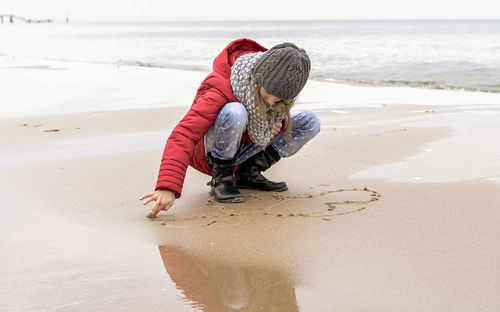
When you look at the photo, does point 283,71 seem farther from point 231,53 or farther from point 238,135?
point 231,53

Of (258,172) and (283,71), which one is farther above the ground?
(283,71)

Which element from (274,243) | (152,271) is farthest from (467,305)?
(152,271)

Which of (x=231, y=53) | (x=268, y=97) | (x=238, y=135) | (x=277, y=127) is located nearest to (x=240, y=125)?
(x=238, y=135)

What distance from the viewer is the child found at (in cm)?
286

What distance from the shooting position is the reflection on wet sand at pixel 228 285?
198cm

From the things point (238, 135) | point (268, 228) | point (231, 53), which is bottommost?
point (268, 228)

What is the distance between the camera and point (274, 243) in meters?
2.63

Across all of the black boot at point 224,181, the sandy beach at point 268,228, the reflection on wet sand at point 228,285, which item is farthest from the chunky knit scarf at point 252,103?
the reflection on wet sand at point 228,285

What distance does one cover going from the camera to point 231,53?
3328 millimetres

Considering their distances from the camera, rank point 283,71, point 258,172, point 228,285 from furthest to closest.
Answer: point 258,172 < point 283,71 < point 228,285

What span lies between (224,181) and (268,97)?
62 cm

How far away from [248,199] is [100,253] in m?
1.09

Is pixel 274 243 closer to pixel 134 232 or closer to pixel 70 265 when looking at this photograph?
pixel 134 232

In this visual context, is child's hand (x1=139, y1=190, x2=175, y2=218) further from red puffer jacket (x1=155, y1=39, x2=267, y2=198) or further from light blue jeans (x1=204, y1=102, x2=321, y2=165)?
light blue jeans (x1=204, y1=102, x2=321, y2=165)
